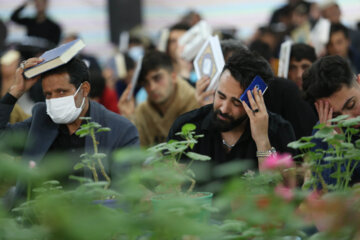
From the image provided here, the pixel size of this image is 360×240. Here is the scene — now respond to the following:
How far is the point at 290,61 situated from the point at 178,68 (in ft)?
5.83

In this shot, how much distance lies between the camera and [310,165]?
1643 millimetres

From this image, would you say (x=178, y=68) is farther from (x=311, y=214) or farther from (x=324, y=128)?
(x=311, y=214)

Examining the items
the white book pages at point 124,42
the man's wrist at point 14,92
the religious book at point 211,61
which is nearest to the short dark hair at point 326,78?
the religious book at point 211,61

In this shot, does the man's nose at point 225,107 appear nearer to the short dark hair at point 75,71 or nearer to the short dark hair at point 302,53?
the short dark hair at point 75,71

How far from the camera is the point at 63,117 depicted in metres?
3.38

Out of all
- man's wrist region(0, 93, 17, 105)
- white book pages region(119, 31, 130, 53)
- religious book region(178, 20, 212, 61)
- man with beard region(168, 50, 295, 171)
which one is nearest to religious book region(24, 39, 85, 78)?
man's wrist region(0, 93, 17, 105)

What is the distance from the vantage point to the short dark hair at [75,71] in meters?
3.46

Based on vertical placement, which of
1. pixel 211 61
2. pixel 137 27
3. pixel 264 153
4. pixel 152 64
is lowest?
pixel 264 153

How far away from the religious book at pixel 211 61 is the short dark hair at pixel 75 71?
766 millimetres

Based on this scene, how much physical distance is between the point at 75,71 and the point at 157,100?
1628 mm

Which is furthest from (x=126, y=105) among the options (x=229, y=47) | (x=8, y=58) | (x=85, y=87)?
(x=85, y=87)

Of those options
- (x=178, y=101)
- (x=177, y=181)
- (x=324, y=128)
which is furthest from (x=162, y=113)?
(x=177, y=181)

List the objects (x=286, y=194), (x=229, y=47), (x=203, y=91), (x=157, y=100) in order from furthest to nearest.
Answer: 1. (x=157, y=100)
2. (x=229, y=47)
3. (x=203, y=91)
4. (x=286, y=194)

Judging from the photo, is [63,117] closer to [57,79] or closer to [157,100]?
[57,79]
